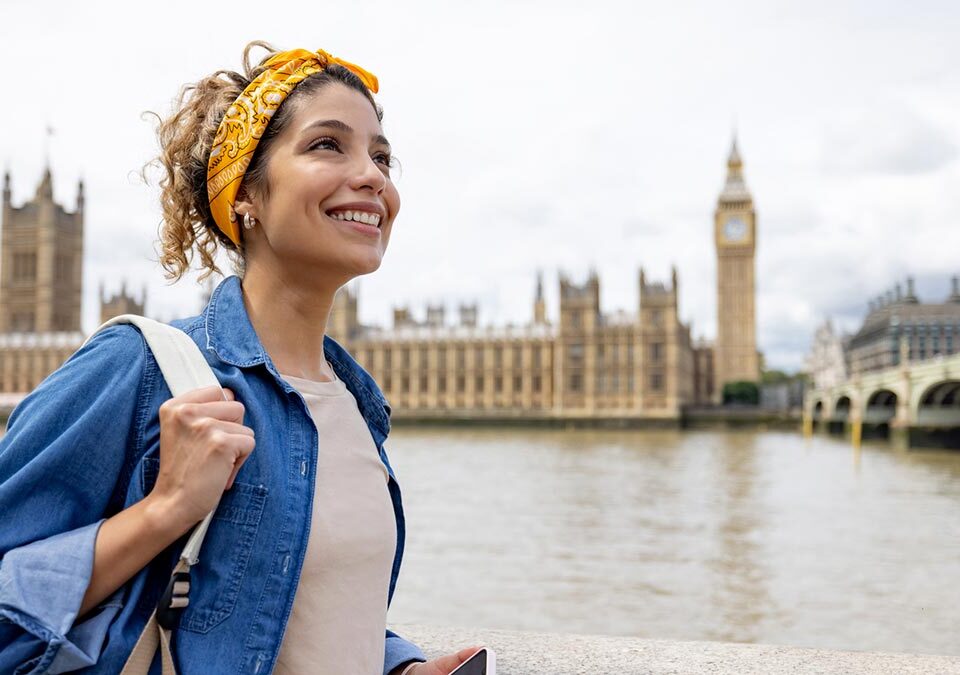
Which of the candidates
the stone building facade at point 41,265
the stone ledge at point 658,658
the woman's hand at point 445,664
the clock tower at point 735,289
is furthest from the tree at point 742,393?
the woman's hand at point 445,664

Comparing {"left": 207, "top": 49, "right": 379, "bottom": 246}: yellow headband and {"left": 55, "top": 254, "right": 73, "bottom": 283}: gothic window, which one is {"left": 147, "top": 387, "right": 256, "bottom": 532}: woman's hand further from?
{"left": 55, "top": 254, "right": 73, "bottom": 283}: gothic window

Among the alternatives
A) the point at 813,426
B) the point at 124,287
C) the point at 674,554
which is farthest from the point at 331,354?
the point at 124,287

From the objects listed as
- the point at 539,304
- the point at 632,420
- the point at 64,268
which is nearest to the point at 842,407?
the point at 632,420

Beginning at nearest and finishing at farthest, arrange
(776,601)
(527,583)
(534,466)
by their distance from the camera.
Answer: (776,601), (527,583), (534,466)

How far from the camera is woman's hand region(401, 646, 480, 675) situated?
4.55 ft

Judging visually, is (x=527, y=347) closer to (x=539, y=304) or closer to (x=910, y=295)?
(x=539, y=304)

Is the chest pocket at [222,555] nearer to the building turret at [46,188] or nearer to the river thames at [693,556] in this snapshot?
the river thames at [693,556]

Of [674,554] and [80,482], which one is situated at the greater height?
[80,482]

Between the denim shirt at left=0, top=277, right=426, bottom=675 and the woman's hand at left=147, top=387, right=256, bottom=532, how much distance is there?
5cm

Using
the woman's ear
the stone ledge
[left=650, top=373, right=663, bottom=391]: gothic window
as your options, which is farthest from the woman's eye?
[left=650, top=373, right=663, bottom=391]: gothic window

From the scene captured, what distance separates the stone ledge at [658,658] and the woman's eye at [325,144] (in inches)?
44.4

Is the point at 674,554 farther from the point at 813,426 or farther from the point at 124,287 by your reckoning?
the point at 124,287

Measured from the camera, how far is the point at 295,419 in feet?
3.76

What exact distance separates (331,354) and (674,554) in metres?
8.16
